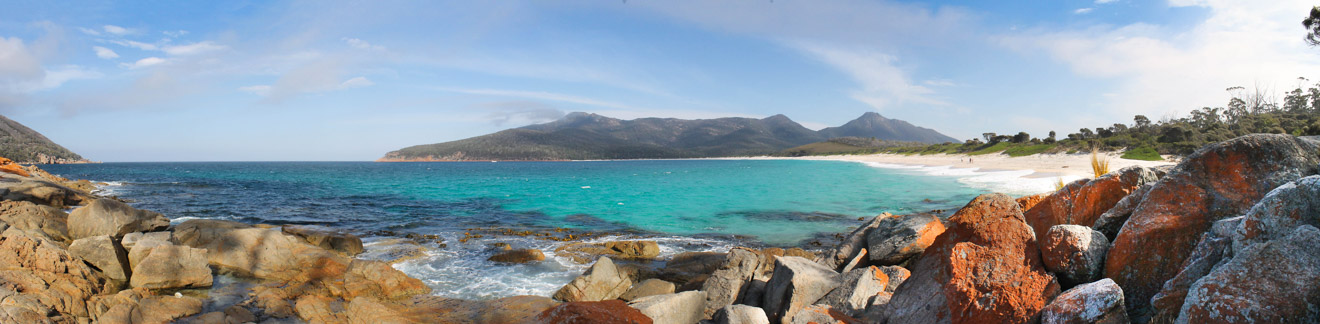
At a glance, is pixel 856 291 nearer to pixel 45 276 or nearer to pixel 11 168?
pixel 45 276

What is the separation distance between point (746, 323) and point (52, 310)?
9.79m

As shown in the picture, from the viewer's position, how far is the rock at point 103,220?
468 inches

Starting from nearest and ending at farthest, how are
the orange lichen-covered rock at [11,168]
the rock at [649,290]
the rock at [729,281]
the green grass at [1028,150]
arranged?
1. the rock at [729,281]
2. the rock at [649,290]
3. the orange lichen-covered rock at [11,168]
4. the green grass at [1028,150]

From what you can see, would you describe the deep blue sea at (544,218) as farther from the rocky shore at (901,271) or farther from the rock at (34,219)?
the rock at (34,219)

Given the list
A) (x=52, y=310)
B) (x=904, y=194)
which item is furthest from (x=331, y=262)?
(x=904, y=194)

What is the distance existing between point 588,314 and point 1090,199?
6866mm

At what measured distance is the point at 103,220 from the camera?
12031 mm

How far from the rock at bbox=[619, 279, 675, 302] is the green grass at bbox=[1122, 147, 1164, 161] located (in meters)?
51.1

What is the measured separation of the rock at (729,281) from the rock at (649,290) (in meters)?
1.09

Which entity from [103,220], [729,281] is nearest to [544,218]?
[103,220]

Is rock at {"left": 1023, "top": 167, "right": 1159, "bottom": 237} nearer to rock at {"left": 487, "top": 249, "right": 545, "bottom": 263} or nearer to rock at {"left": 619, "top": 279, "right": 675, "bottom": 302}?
rock at {"left": 619, "top": 279, "right": 675, "bottom": 302}

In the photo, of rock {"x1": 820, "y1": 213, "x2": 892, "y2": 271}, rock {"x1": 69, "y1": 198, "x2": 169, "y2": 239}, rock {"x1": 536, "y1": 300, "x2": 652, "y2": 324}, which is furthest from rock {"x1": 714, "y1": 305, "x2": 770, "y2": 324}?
rock {"x1": 69, "y1": 198, "x2": 169, "y2": 239}

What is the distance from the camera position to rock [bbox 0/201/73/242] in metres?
11.4

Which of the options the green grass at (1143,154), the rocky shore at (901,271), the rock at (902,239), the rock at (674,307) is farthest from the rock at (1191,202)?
the green grass at (1143,154)
